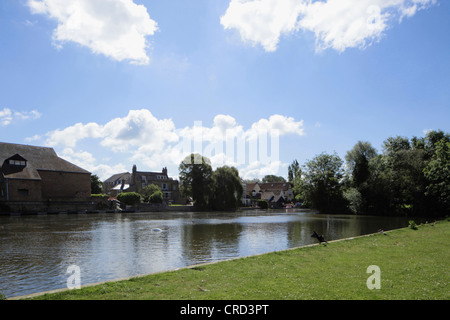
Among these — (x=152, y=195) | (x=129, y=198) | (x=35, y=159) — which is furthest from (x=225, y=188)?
(x=35, y=159)

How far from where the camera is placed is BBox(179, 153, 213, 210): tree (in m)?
61.1

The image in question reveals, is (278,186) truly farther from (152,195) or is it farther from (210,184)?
(152,195)

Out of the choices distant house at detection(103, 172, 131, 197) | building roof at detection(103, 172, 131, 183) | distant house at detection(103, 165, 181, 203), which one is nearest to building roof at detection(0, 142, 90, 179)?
distant house at detection(103, 165, 181, 203)

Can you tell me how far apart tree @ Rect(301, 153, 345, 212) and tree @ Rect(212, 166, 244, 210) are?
1438 cm

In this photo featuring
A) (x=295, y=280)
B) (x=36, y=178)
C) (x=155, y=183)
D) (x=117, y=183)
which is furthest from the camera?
(x=117, y=183)

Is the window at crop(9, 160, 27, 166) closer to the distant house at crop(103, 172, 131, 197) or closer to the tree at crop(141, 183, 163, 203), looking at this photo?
the tree at crop(141, 183, 163, 203)

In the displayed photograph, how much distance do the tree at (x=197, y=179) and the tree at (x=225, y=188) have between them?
126 cm

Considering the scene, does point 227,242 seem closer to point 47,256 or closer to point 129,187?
point 47,256

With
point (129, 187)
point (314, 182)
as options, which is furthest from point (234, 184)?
point (129, 187)

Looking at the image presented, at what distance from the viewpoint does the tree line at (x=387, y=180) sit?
128 ft

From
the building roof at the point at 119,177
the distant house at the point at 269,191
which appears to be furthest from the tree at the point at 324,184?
the building roof at the point at 119,177

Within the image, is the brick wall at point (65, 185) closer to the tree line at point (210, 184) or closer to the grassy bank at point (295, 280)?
the tree line at point (210, 184)

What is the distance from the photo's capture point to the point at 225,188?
60562mm

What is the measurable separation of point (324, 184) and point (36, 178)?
5147 cm
